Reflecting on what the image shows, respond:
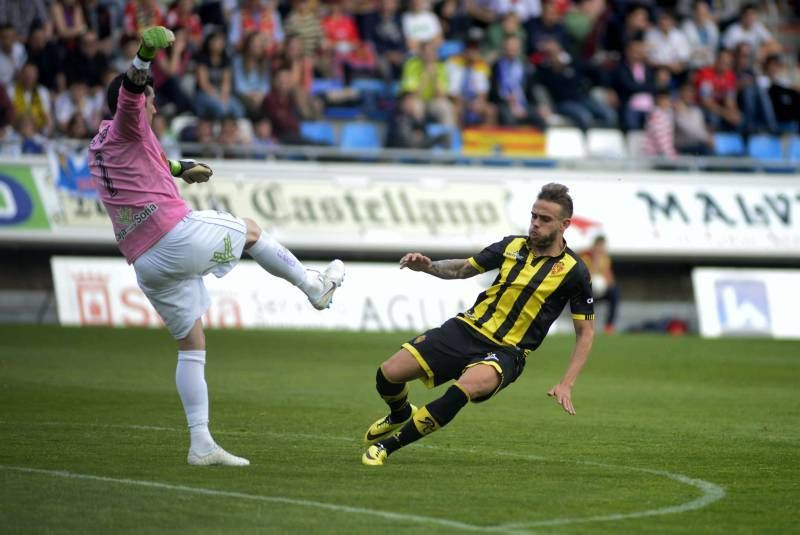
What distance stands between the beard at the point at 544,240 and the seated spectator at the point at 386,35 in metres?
17.0

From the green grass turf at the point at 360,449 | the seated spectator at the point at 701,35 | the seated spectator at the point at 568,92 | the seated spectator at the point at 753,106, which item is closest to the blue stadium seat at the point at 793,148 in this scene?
the seated spectator at the point at 753,106

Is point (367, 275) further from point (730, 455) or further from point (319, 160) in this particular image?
point (730, 455)

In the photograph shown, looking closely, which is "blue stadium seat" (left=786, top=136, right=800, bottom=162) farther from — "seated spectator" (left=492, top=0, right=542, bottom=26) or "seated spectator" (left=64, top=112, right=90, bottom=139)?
"seated spectator" (left=64, top=112, right=90, bottom=139)

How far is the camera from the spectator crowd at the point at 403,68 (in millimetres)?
23750

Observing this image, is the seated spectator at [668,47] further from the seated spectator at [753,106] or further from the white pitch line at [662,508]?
the white pitch line at [662,508]

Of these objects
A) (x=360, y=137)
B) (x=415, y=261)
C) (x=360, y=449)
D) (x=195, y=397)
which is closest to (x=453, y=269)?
(x=415, y=261)

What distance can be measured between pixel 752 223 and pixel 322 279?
18411 millimetres

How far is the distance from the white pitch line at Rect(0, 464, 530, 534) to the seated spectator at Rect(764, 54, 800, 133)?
21895 mm

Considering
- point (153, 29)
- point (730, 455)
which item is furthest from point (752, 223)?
point (153, 29)

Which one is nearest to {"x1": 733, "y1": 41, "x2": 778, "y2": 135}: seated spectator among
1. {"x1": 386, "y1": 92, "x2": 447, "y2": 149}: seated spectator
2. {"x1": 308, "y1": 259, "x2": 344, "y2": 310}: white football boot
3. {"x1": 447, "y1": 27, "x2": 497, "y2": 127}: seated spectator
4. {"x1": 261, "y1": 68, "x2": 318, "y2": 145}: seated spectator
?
{"x1": 447, "y1": 27, "x2": 497, "y2": 127}: seated spectator

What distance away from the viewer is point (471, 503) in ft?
25.0

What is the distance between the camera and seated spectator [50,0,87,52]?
78.6 feet

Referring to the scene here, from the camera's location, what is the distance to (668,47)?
28.2 m

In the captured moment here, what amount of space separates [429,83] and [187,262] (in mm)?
16873
